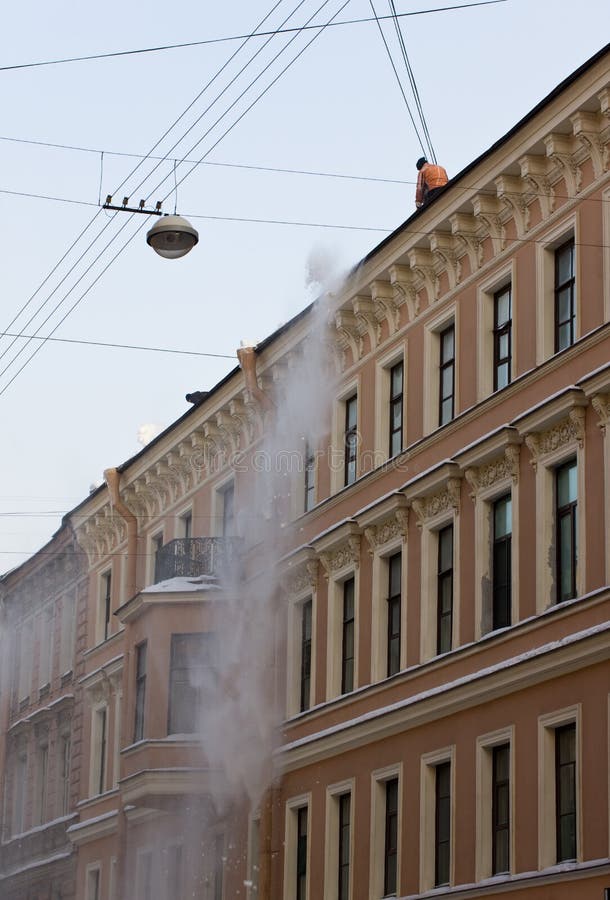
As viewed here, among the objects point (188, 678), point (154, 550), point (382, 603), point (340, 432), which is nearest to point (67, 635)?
point (154, 550)

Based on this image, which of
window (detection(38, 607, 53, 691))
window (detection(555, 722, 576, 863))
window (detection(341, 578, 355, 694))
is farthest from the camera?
window (detection(38, 607, 53, 691))

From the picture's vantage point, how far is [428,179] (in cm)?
3017

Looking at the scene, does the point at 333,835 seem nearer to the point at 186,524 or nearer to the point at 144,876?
the point at 144,876

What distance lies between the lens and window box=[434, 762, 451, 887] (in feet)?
82.1

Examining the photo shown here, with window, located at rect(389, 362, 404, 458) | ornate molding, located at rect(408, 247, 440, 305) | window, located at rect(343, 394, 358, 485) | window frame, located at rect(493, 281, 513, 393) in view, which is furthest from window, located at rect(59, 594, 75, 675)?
window frame, located at rect(493, 281, 513, 393)

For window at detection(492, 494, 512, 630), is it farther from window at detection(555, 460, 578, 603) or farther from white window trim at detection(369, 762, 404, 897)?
white window trim at detection(369, 762, 404, 897)

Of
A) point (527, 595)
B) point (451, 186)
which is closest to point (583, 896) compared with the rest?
point (527, 595)

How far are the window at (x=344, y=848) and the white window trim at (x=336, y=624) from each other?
169 centimetres

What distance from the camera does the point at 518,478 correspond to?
2433cm

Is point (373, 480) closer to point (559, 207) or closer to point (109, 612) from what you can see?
point (559, 207)

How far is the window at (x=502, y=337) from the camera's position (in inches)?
1000

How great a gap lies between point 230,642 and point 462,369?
348 inches

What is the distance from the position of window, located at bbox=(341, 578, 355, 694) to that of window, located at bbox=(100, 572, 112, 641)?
12468mm

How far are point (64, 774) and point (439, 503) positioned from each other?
64.4 feet
